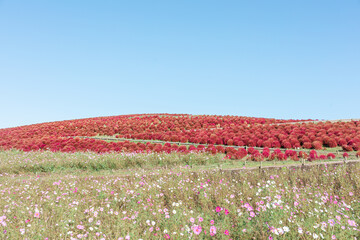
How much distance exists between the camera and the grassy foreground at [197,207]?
12.1 feet

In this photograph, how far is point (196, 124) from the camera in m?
21.0

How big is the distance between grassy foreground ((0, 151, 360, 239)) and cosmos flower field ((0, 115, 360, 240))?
0.02 meters

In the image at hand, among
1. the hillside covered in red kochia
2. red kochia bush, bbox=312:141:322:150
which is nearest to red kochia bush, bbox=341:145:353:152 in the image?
the hillside covered in red kochia

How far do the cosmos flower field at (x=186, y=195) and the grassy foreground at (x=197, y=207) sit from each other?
0.08 feet

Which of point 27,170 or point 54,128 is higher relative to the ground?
point 54,128

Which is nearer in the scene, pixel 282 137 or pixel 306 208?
pixel 306 208

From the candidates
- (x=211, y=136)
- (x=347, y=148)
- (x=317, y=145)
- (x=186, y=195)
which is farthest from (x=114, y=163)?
(x=347, y=148)

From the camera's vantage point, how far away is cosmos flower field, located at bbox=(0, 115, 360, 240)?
3.79m

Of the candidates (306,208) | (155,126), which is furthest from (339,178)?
(155,126)

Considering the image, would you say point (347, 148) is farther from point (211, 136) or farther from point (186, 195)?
point (186, 195)

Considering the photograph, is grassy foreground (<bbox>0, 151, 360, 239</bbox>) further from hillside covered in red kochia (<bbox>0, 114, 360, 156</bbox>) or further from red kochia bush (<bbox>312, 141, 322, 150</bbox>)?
hillside covered in red kochia (<bbox>0, 114, 360, 156</bbox>)

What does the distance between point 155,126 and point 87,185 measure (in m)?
14.8

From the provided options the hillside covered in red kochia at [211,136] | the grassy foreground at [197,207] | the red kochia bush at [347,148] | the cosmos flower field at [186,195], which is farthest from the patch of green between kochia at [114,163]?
the red kochia bush at [347,148]

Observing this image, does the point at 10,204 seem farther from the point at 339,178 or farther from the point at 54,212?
the point at 339,178
